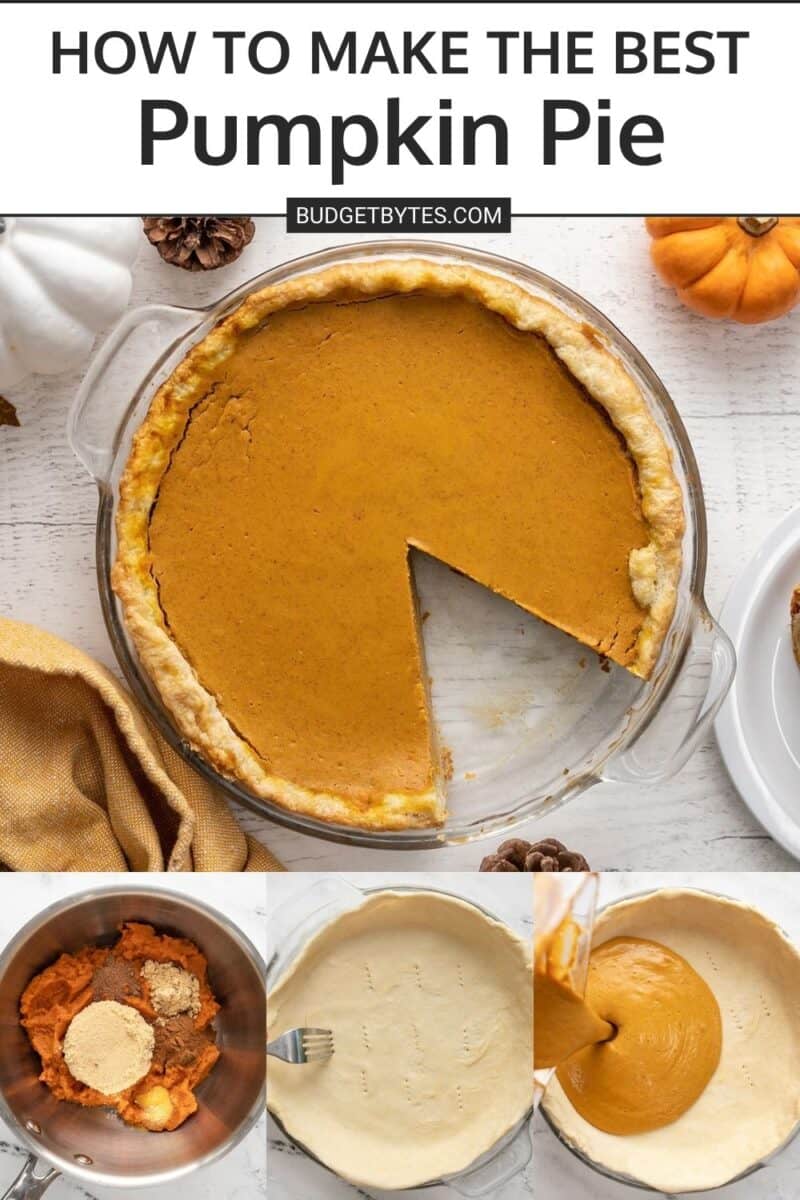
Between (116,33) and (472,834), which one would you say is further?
(472,834)

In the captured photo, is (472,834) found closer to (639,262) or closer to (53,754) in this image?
(53,754)

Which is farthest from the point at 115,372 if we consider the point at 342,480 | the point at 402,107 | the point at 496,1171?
the point at 496,1171

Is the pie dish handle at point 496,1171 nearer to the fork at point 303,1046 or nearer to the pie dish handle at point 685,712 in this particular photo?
the fork at point 303,1046

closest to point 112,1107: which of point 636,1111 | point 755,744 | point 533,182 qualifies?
point 636,1111

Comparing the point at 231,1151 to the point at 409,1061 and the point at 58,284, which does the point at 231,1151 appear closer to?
the point at 409,1061

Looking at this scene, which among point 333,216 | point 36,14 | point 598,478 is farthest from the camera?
point 598,478

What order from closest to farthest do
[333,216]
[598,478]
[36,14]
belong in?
[36,14] → [333,216] → [598,478]
